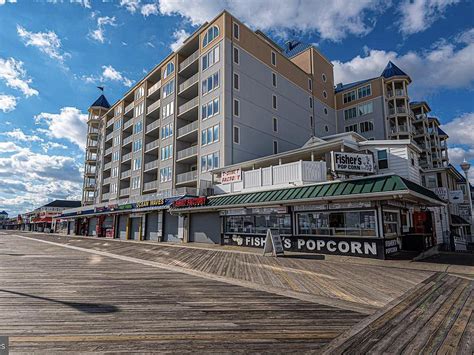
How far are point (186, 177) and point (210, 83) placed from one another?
1133 cm

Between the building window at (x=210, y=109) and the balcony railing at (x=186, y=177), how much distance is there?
21.8ft

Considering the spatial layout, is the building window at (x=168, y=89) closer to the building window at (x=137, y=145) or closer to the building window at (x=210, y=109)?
the building window at (x=210, y=109)

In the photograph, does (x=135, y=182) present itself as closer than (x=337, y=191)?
No

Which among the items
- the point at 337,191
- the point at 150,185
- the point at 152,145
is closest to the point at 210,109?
the point at 152,145

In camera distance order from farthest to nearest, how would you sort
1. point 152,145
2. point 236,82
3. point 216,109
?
point 152,145 → point 236,82 → point 216,109

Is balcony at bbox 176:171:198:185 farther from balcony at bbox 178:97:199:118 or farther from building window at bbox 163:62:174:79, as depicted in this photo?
building window at bbox 163:62:174:79

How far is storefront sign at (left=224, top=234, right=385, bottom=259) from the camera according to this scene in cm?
1447

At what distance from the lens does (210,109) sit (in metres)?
31.2

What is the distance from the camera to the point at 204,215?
26.7 m

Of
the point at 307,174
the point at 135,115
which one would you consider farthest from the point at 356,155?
the point at 135,115

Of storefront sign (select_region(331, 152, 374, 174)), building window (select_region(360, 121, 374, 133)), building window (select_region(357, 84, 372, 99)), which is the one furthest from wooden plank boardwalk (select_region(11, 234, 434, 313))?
building window (select_region(357, 84, 372, 99))

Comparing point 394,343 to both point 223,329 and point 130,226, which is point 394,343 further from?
point 130,226

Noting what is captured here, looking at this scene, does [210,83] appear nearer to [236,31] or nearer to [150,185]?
[236,31]

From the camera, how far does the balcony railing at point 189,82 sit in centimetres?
3425
